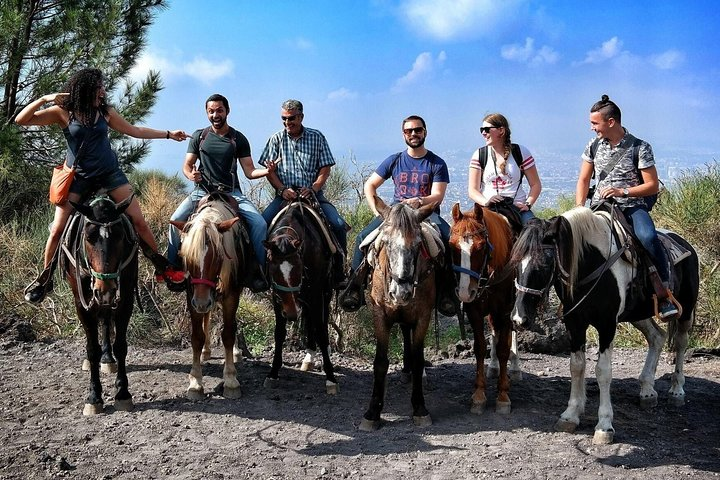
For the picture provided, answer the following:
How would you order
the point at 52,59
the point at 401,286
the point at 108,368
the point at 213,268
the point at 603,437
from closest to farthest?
the point at 401,286
the point at 603,437
the point at 213,268
the point at 108,368
the point at 52,59

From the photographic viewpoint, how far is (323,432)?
6102mm

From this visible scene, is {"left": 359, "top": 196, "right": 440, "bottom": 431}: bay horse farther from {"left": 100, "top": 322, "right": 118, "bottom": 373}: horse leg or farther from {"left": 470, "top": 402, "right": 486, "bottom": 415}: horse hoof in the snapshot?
{"left": 100, "top": 322, "right": 118, "bottom": 373}: horse leg

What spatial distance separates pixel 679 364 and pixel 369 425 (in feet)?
11.1

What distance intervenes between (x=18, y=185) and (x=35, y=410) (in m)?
7.43

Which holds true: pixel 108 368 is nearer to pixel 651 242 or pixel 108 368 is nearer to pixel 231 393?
pixel 231 393

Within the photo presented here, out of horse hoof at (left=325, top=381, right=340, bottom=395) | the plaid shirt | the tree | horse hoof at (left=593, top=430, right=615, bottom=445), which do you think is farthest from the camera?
the tree

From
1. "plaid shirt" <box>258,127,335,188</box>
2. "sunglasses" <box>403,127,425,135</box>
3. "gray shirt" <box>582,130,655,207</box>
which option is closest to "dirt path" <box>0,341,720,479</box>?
"gray shirt" <box>582,130,655,207</box>

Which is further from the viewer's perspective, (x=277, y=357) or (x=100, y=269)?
(x=277, y=357)

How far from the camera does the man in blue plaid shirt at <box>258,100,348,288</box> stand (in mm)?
7684

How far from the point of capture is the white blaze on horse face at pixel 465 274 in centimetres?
593

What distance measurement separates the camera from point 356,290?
21.9 ft

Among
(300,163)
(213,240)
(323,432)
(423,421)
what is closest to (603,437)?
(423,421)

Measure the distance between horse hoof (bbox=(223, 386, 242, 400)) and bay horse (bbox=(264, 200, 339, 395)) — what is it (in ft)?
1.43

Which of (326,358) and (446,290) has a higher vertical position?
(446,290)
